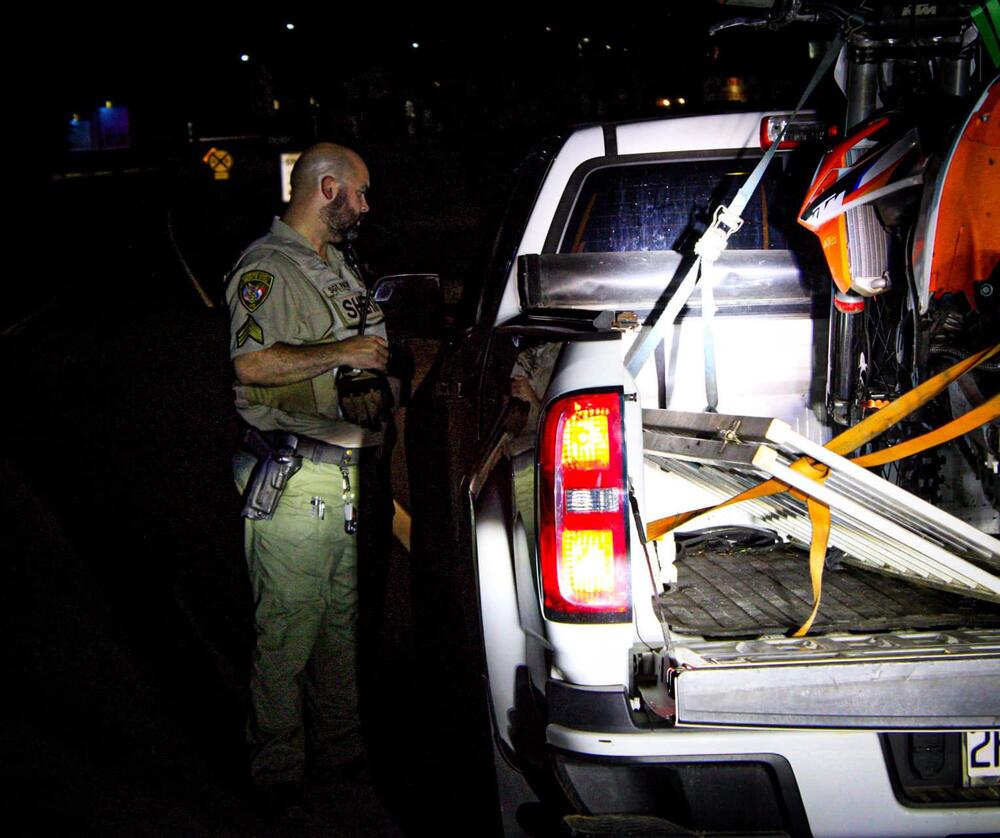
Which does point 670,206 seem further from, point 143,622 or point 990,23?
point 143,622

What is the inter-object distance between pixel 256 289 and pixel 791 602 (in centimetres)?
202

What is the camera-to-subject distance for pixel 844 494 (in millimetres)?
2588

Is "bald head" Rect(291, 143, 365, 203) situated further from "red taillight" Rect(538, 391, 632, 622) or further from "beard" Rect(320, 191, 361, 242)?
"red taillight" Rect(538, 391, 632, 622)

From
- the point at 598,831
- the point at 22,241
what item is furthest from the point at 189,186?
the point at 598,831

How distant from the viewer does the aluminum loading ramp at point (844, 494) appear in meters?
2.36

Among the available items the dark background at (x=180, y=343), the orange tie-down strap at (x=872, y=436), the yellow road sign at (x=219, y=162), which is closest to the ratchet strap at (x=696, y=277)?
the orange tie-down strap at (x=872, y=436)

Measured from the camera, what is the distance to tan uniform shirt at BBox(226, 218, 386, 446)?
3.65 meters

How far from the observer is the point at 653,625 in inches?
97.7

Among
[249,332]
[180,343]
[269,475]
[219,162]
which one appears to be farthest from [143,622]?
[219,162]

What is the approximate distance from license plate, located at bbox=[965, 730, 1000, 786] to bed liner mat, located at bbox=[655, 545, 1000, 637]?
0.30 meters

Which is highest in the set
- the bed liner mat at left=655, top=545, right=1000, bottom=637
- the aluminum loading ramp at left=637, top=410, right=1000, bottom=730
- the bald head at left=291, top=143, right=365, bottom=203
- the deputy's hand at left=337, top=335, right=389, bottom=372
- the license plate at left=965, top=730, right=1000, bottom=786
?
the bald head at left=291, top=143, right=365, bottom=203

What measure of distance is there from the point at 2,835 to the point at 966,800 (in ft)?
9.62

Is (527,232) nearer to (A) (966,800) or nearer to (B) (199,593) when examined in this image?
(A) (966,800)

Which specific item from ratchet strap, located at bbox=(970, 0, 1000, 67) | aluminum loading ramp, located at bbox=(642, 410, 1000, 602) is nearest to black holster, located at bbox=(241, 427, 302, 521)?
aluminum loading ramp, located at bbox=(642, 410, 1000, 602)
